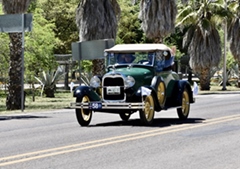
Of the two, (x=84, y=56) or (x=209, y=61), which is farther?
(x=209, y=61)

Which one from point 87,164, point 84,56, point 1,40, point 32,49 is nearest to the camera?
point 87,164

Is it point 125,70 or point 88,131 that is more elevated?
point 125,70

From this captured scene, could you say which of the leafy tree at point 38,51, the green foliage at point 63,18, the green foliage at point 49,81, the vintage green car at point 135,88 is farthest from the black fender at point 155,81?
the green foliage at point 63,18

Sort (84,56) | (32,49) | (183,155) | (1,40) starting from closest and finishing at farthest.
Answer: (183,155) → (84,56) → (1,40) → (32,49)

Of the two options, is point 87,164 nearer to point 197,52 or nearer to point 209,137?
point 209,137

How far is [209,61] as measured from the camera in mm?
49750

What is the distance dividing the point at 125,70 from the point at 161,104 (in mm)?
1298

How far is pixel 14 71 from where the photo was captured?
2848 centimetres

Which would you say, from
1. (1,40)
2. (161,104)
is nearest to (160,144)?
(161,104)

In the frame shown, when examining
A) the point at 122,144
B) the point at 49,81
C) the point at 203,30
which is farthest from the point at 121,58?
the point at 203,30

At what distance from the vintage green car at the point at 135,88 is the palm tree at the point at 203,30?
2994 cm

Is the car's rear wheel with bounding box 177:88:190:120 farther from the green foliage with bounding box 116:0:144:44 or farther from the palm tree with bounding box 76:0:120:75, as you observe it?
the green foliage with bounding box 116:0:144:44

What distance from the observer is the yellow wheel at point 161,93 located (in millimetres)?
18281

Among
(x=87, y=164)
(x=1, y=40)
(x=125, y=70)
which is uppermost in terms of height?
(x=1, y=40)
